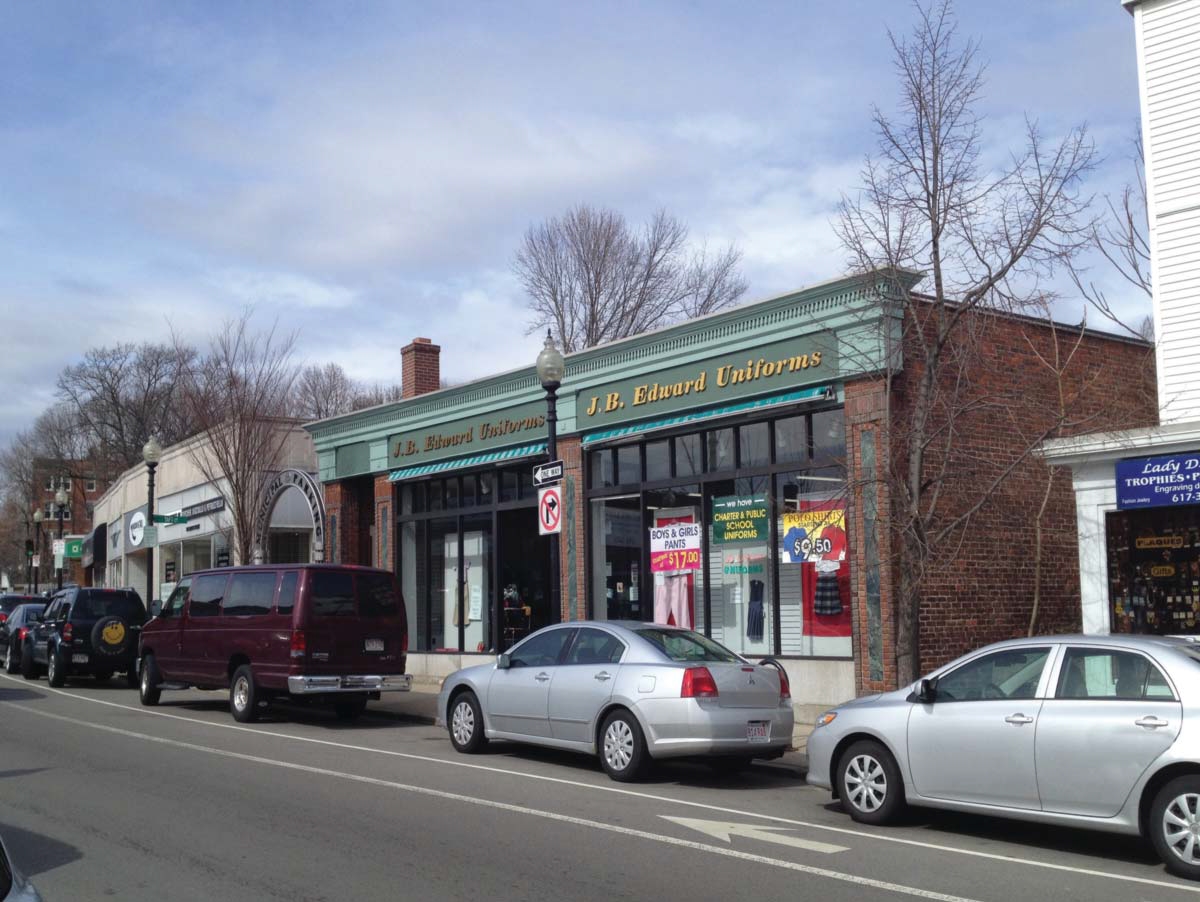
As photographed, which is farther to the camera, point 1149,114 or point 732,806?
point 1149,114

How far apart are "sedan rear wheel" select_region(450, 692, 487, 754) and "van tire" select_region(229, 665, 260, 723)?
170 inches

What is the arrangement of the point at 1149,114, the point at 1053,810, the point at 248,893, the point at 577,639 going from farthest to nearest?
1. the point at 1149,114
2. the point at 577,639
3. the point at 1053,810
4. the point at 248,893

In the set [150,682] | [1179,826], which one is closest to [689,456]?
[150,682]

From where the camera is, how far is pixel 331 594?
1653cm

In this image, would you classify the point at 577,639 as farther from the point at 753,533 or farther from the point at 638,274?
the point at 638,274

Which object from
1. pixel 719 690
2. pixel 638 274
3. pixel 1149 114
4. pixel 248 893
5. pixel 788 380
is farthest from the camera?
pixel 638 274

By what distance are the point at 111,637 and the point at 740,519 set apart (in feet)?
41.1

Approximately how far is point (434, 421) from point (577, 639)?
12.3m

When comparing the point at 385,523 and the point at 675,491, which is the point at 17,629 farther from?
the point at 675,491

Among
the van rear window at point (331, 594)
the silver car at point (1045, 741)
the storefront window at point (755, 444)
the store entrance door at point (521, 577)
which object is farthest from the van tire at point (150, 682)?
the silver car at point (1045, 741)

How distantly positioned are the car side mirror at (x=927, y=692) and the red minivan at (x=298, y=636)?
9.27 m

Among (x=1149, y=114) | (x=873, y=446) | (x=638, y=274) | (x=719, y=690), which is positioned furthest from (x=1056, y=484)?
(x=638, y=274)

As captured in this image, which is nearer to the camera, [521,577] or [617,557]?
[617,557]

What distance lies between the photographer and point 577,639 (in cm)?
1234
